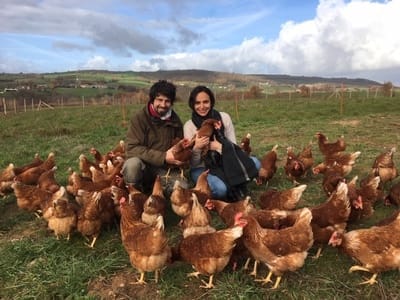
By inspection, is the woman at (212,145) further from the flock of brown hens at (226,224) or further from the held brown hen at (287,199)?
the held brown hen at (287,199)

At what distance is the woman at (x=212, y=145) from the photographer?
232 inches

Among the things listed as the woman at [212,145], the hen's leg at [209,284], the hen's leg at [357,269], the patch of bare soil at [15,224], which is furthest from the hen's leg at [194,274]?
the patch of bare soil at [15,224]

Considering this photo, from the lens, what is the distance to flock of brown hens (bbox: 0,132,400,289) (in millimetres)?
3863

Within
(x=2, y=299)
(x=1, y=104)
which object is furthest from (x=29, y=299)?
(x=1, y=104)

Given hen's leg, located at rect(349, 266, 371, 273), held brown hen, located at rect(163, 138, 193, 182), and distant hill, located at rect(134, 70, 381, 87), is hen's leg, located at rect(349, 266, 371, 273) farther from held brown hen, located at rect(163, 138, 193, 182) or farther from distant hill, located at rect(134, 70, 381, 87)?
distant hill, located at rect(134, 70, 381, 87)

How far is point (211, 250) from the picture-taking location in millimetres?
3867

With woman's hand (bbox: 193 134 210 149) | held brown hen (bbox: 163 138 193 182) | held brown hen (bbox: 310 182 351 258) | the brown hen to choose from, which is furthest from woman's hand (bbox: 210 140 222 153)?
the brown hen

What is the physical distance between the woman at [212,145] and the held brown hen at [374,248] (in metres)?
2.18

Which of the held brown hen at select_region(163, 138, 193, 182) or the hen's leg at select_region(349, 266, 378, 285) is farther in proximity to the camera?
the held brown hen at select_region(163, 138, 193, 182)

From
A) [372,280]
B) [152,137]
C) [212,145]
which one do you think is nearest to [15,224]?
[152,137]

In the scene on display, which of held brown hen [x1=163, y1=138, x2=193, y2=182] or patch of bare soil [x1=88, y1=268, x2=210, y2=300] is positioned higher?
held brown hen [x1=163, y1=138, x2=193, y2=182]

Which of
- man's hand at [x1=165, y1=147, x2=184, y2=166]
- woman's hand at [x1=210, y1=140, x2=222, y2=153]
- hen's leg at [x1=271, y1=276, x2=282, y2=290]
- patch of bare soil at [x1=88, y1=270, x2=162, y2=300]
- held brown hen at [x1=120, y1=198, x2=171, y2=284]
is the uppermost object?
woman's hand at [x1=210, y1=140, x2=222, y2=153]

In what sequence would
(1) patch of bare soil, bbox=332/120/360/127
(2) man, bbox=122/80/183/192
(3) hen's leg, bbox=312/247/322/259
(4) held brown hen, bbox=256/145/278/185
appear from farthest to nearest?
(1) patch of bare soil, bbox=332/120/360/127 < (4) held brown hen, bbox=256/145/278/185 < (2) man, bbox=122/80/183/192 < (3) hen's leg, bbox=312/247/322/259

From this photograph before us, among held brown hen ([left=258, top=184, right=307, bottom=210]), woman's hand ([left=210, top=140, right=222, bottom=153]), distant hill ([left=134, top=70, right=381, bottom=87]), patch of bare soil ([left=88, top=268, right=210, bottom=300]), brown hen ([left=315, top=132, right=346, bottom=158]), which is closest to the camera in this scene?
patch of bare soil ([left=88, top=268, right=210, bottom=300])
